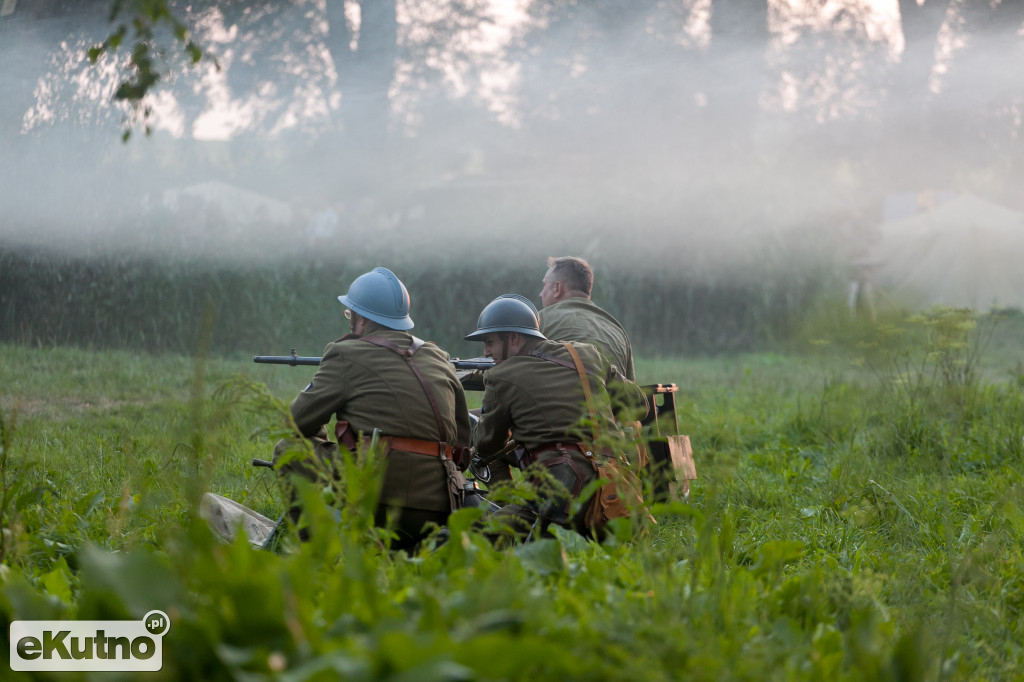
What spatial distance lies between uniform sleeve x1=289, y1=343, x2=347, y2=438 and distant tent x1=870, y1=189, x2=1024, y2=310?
1677 cm

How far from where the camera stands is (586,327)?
229 inches

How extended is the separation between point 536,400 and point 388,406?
2.40ft

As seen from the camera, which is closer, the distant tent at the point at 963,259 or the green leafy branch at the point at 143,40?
the green leafy branch at the point at 143,40

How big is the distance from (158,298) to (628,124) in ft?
36.7

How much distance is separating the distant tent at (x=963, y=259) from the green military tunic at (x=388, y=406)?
1652 cm

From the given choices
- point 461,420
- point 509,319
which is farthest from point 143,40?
point 461,420

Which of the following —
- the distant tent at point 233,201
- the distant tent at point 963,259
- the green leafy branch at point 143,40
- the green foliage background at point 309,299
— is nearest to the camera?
the green leafy branch at point 143,40

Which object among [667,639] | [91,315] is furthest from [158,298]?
[667,639]

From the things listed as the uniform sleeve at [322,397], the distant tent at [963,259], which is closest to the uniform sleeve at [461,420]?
the uniform sleeve at [322,397]

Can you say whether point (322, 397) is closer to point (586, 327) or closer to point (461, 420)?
point (461, 420)

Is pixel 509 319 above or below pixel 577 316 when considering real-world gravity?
above

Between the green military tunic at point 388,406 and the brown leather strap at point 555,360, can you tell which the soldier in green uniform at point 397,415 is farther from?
the brown leather strap at point 555,360

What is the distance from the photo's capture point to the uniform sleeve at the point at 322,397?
14.0 feet

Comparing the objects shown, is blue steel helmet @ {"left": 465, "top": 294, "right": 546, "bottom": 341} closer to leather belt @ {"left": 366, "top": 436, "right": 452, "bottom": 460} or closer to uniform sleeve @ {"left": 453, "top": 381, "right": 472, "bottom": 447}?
uniform sleeve @ {"left": 453, "top": 381, "right": 472, "bottom": 447}
